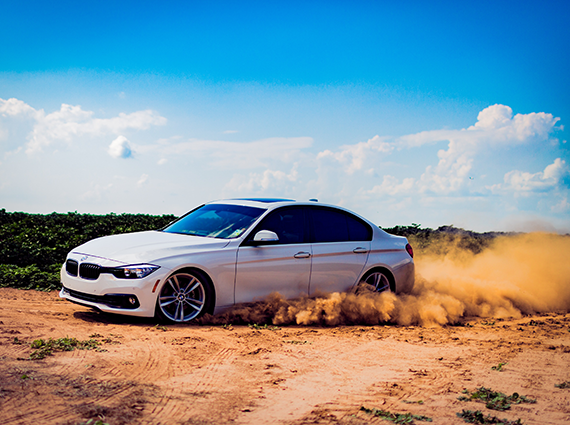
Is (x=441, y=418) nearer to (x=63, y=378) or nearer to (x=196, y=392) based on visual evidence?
(x=196, y=392)

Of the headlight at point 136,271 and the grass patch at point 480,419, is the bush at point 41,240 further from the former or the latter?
the grass patch at point 480,419

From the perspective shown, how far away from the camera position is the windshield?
319 inches

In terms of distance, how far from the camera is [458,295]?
10359mm

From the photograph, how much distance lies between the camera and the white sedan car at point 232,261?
7.17 meters

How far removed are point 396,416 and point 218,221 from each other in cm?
490

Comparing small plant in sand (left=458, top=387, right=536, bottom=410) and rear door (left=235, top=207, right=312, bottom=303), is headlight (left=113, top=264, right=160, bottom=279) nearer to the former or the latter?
rear door (left=235, top=207, right=312, bottom=303)

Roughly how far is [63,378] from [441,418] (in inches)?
127

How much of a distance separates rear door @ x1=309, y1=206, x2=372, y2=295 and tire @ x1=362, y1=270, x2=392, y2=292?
0.32m

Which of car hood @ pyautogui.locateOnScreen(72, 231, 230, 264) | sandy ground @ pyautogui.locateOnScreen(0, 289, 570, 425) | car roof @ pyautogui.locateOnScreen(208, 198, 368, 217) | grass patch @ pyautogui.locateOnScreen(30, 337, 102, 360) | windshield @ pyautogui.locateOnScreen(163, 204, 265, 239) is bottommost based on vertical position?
sandy ground @ pyautogui.locateOnScreen(0, 289, 570, 425)

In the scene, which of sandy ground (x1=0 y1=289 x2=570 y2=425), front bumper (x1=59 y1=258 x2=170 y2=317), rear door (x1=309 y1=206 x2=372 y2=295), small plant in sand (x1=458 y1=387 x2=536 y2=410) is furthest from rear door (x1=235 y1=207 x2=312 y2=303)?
small plant in sand (x1=458 y1=387 x2=536 y2=410)

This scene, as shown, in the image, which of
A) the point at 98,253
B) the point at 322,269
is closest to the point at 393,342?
the point at 322,269

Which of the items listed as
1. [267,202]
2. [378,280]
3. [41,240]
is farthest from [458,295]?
[41,240]

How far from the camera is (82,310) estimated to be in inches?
325

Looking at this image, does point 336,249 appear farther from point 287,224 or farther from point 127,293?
point 127,293
